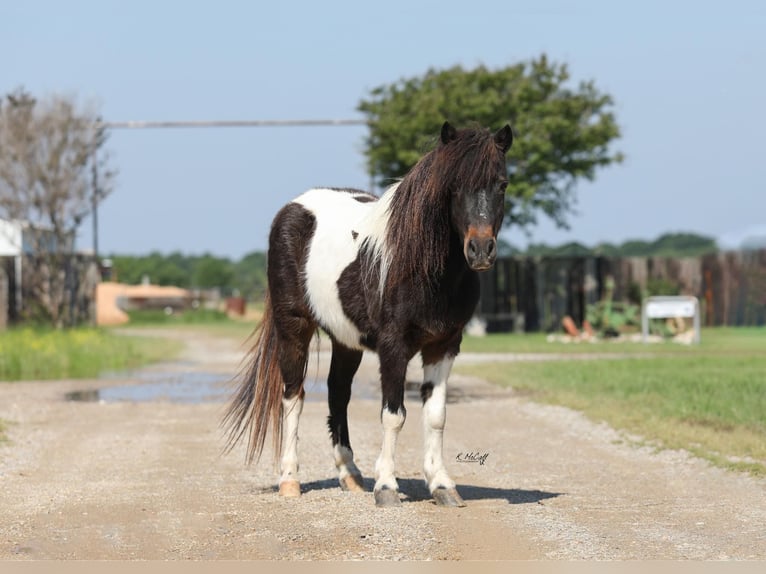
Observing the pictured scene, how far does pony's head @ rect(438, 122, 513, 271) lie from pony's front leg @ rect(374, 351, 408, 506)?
90 centimetres

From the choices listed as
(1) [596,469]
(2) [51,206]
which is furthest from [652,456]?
(2) [51,206]

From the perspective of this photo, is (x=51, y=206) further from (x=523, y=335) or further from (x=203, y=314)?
(x=203, y=314)

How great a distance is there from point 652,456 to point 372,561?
539cm

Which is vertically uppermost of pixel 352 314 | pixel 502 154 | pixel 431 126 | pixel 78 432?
pixel 431 126

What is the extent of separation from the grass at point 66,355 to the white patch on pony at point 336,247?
526 inches

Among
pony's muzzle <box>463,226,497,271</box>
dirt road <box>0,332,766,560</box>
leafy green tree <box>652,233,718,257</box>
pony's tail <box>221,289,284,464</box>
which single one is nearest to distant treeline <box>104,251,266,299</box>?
leafy green tree <box>652,233,718,257</box>

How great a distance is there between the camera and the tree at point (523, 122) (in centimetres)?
3866

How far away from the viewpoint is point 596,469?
10.1m

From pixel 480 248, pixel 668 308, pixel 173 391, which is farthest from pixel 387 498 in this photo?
pixel 668 308

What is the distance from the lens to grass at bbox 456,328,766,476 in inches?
457

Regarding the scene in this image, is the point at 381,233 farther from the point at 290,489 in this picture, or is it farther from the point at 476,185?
the point at 290,489

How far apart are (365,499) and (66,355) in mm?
18028

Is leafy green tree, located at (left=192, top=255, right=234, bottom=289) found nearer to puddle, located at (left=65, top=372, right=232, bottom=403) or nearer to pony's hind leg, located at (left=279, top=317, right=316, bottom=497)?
puddle, located at (left=65, top=372, right=232, bottom=403)
